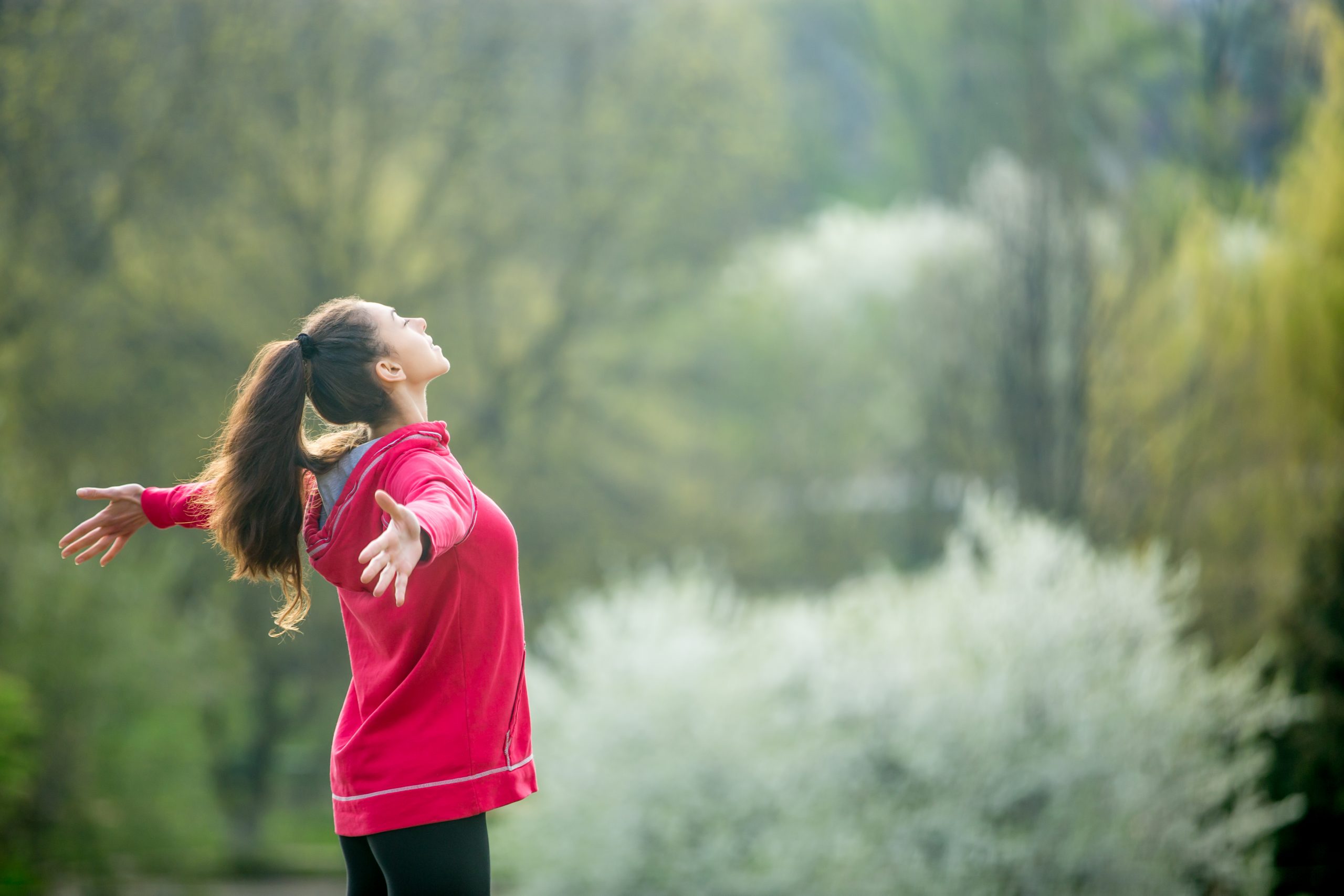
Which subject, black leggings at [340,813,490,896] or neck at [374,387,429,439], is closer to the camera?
black leggings at [340,813,490,896]

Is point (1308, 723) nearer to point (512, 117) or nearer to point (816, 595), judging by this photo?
point (816, 595)

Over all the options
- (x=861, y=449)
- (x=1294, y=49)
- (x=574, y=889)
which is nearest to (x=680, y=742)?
(x=574, y=889)

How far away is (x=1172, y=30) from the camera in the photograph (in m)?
7.75

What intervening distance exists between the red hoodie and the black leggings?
15mm

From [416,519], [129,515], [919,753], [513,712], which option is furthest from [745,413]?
[416,519]

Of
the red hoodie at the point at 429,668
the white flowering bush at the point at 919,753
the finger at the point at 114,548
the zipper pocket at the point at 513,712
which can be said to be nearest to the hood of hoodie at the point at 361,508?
the red hoodie at the point at 429,668

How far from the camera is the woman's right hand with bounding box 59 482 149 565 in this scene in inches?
58.9

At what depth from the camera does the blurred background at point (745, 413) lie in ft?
15.6

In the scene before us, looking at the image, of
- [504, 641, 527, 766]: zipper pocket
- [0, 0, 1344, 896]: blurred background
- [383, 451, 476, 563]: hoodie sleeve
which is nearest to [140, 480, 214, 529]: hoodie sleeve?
[383, 451, 476, 563]: hoodie sleeve

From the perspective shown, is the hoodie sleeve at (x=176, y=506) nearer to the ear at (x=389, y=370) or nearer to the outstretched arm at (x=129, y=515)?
the outstretched arm at (x=129, y=515)

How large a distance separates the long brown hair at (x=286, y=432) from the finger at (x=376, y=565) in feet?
1.25

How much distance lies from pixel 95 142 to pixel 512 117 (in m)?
2.66

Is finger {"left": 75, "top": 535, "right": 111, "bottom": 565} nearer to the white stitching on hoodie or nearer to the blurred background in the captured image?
the white stitching on hoodie

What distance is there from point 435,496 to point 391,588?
7.5 inches
